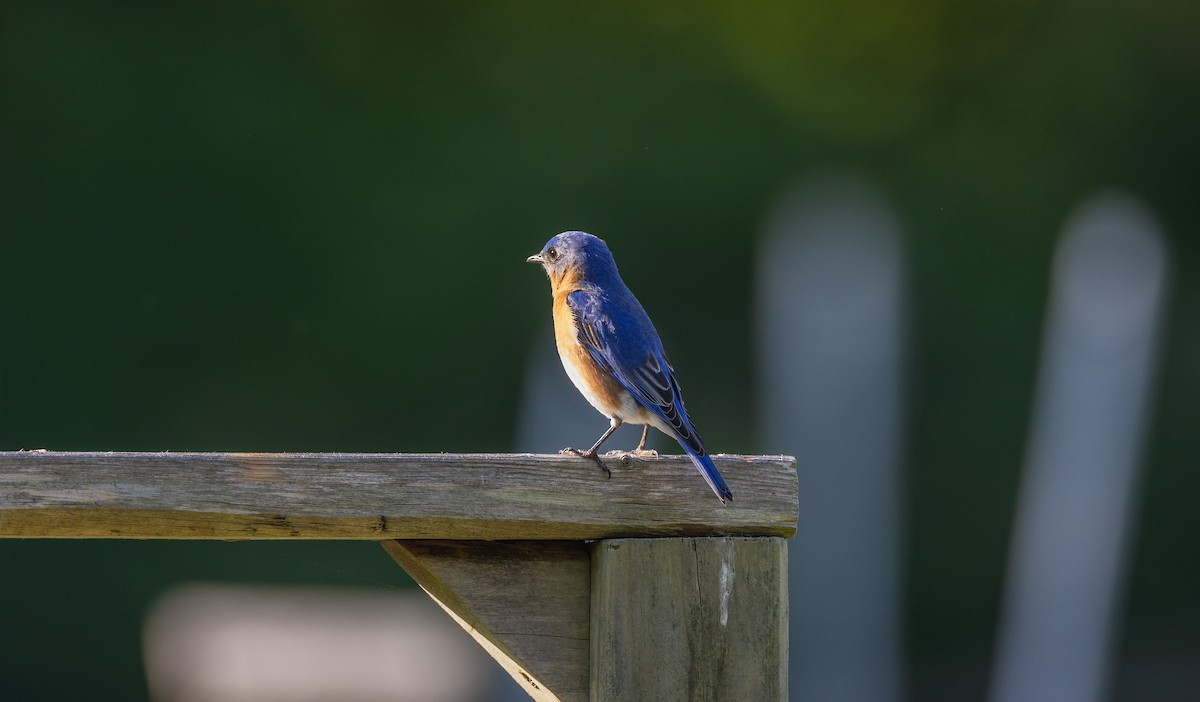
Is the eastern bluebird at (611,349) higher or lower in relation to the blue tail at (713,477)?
higher

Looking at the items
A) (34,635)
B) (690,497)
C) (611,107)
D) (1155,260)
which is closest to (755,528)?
(690,497)

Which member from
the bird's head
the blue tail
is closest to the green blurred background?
the bird's head

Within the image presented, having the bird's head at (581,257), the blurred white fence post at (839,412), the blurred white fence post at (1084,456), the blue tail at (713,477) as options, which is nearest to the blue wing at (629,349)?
the bird's head at (581,257)

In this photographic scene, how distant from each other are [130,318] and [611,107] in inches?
92.3

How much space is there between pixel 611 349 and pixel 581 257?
1.34ft

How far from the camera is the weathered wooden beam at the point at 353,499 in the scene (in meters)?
1.70

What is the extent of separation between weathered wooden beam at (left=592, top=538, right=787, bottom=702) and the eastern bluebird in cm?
101

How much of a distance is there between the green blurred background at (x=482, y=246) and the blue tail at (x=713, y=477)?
12.3ft

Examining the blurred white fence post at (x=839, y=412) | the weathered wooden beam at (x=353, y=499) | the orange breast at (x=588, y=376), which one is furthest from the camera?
the blurred white fence post at (x=839, y=412)

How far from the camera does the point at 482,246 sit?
19.6ft

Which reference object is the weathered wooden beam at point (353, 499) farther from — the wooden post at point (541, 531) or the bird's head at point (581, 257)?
the bird's head at point (581, 257)

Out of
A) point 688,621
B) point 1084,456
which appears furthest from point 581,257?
point 1084,456

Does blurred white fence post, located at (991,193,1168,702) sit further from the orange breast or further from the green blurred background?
the orange breast

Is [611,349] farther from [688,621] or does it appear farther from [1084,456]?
[1084,456]
